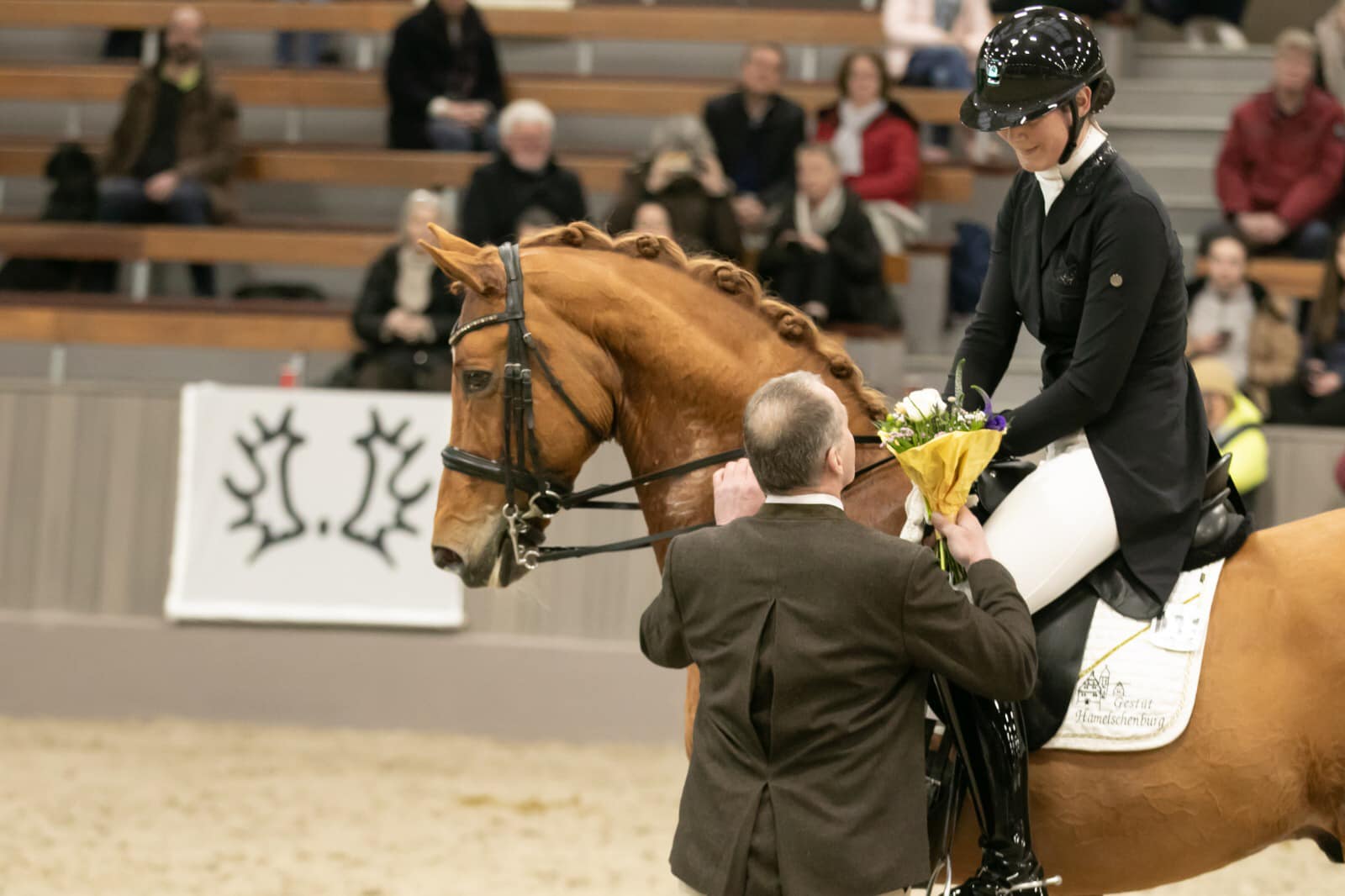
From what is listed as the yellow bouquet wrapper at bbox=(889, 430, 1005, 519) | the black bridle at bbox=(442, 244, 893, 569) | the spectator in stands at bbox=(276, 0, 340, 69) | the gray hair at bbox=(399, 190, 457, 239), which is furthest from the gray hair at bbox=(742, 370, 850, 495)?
the spectator in stands at bbox=(276, 0, 340, 69)

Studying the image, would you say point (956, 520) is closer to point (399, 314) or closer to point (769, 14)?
point (399, 314)

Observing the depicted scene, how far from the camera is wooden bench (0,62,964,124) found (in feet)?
32.8

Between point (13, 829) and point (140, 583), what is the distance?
167 centimetres

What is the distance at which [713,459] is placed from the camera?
3086 millimetres

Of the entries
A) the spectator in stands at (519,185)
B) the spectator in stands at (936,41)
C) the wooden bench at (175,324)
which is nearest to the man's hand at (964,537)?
the spectator in stands at (519,185)

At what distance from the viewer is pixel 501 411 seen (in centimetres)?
306

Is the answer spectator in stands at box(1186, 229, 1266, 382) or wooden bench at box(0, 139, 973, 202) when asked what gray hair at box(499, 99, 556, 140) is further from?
spectator in stands at box(1186, 229, 1266, 382)

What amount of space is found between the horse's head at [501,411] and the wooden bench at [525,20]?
25.4 ft

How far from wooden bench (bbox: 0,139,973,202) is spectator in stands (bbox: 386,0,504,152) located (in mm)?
150

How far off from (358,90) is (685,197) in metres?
4.19

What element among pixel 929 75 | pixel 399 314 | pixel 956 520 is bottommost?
pixel 956 520

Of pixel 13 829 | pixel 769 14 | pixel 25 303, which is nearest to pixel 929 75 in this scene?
pixel 769 14

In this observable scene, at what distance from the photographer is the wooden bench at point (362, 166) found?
30.9ft

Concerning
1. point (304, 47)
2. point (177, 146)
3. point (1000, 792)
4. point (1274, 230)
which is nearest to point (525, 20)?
point (304, 47)
